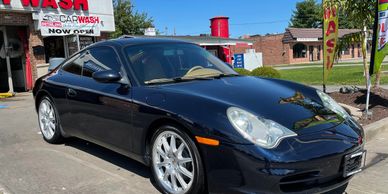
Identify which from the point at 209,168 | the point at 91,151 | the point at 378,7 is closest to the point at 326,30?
the point at 378,7

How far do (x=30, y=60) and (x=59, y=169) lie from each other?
11145mm

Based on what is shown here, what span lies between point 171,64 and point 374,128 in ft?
11.9

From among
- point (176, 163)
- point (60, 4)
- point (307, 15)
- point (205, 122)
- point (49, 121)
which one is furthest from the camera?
point (307, 15)

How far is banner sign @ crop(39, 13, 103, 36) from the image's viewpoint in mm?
14656

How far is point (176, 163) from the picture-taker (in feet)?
12.2

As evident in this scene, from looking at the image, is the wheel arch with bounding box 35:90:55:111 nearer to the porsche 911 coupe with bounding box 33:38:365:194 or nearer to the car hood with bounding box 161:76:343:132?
the porsche 911 coupe with bounding box 33:38:365:194

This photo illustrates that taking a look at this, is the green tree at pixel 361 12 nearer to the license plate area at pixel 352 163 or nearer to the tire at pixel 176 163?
the license plate area at pixel 352 163

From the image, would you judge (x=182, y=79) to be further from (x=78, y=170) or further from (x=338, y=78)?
(x=338, y=78)

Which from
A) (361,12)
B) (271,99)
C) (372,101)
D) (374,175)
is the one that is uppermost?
(361,12)

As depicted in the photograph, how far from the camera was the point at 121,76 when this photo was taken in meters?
4.33

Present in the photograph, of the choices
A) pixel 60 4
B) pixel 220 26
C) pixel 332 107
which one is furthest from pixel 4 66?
pixel 220 26

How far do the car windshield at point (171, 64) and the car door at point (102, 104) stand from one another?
0.64 feet

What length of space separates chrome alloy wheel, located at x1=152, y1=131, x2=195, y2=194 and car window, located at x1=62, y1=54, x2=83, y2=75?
1938 millimetres

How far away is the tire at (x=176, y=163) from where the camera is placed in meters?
3.47
